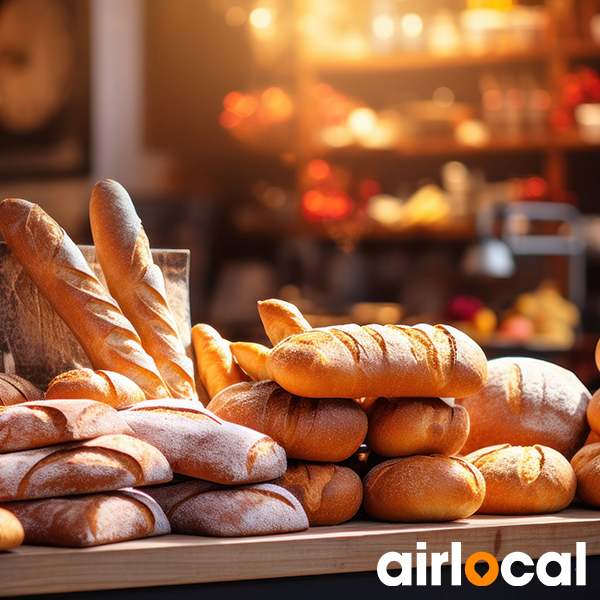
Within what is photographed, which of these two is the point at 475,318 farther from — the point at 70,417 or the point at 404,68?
the point at 70,417

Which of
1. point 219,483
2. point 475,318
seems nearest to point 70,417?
point 219,483

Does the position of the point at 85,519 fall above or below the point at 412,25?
below

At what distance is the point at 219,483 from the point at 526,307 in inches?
124

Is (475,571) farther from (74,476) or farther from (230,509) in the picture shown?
(74,476)

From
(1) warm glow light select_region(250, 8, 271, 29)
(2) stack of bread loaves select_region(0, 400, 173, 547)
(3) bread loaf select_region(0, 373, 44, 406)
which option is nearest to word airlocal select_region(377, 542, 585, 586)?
(2) stack of bread loaves select_region(0, 400, 173, 547)

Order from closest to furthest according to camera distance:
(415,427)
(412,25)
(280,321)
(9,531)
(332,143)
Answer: (9,531), (415,427), (280,321), (412,25), (332,143)

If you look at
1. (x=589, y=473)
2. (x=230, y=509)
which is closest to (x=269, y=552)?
(x=230, y=509)

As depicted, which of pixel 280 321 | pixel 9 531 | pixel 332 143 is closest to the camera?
pixel 9 531

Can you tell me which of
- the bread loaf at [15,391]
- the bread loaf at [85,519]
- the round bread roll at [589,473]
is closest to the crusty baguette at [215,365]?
the bread loaf at [15,391]

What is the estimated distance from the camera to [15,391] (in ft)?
3.00

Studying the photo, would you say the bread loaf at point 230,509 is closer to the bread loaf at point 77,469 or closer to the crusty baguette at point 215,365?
the bread loaf at point 77,469

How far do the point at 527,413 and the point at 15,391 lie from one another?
63 cm

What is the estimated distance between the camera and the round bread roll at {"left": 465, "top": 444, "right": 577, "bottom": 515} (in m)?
0.88

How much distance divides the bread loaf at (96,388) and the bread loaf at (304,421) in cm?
11
